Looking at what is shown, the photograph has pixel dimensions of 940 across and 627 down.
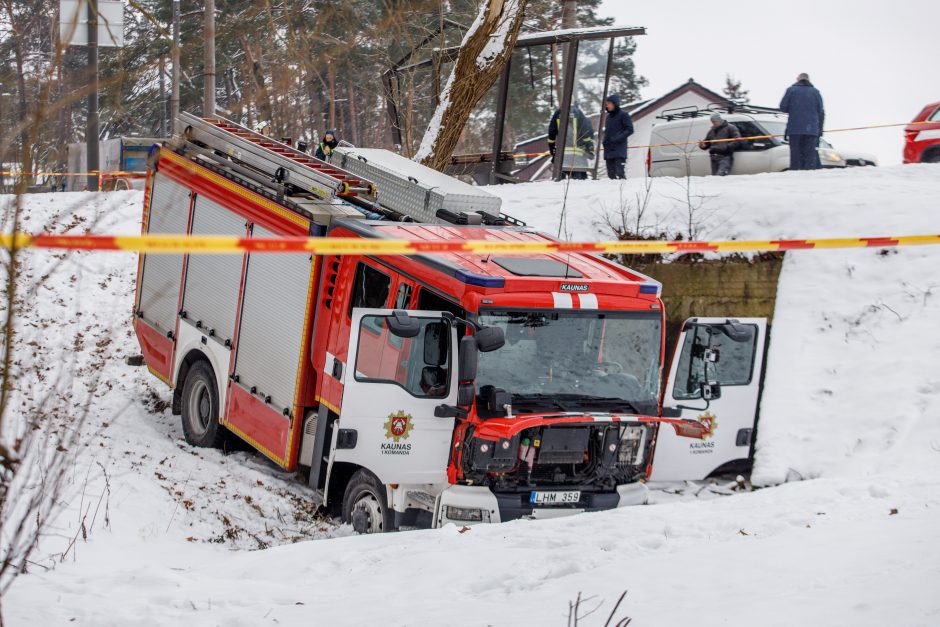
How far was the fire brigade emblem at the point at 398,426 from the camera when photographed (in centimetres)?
794

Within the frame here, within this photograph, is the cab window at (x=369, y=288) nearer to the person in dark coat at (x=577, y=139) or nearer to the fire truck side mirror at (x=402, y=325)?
the fire truck side mirror at (x=402, y=325)

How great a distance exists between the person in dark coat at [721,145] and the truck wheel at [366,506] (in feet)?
37.6

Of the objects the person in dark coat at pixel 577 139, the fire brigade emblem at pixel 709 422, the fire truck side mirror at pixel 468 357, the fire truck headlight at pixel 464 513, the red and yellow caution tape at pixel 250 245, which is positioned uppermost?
the person in dark coat at pixel 577 139

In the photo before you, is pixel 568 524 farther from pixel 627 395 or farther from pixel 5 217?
pixel 5 217

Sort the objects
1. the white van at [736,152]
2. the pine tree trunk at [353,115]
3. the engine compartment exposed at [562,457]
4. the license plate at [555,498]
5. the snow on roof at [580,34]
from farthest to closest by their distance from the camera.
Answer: the pine tree trunk at [353,115] → the white van at [736,152] → the snow on roof at [580,34] → the license plate at [555,498] → the engine compartment exposed at [562,457]

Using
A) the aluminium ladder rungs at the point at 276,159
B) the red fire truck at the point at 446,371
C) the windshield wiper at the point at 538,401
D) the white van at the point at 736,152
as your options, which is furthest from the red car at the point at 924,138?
the windshield wiper at the point at 538,401

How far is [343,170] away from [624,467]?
5.07 metres

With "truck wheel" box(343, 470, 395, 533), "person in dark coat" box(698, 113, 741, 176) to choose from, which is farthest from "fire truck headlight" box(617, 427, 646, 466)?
"person in dark coat" box(698, 113, 741, 176)

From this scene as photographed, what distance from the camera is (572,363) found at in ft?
26.3

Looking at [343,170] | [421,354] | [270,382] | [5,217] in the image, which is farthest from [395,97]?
[5,217]

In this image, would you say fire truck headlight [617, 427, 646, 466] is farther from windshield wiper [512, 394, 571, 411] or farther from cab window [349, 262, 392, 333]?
cab window [349, 262, 392, 333]

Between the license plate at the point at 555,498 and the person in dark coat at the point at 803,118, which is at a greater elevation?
the person in dark coat at the point at 803,118

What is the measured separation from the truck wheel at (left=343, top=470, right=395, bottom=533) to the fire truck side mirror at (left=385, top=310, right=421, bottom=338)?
1.60m

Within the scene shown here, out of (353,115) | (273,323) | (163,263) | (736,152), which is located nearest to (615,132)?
(736,152)
